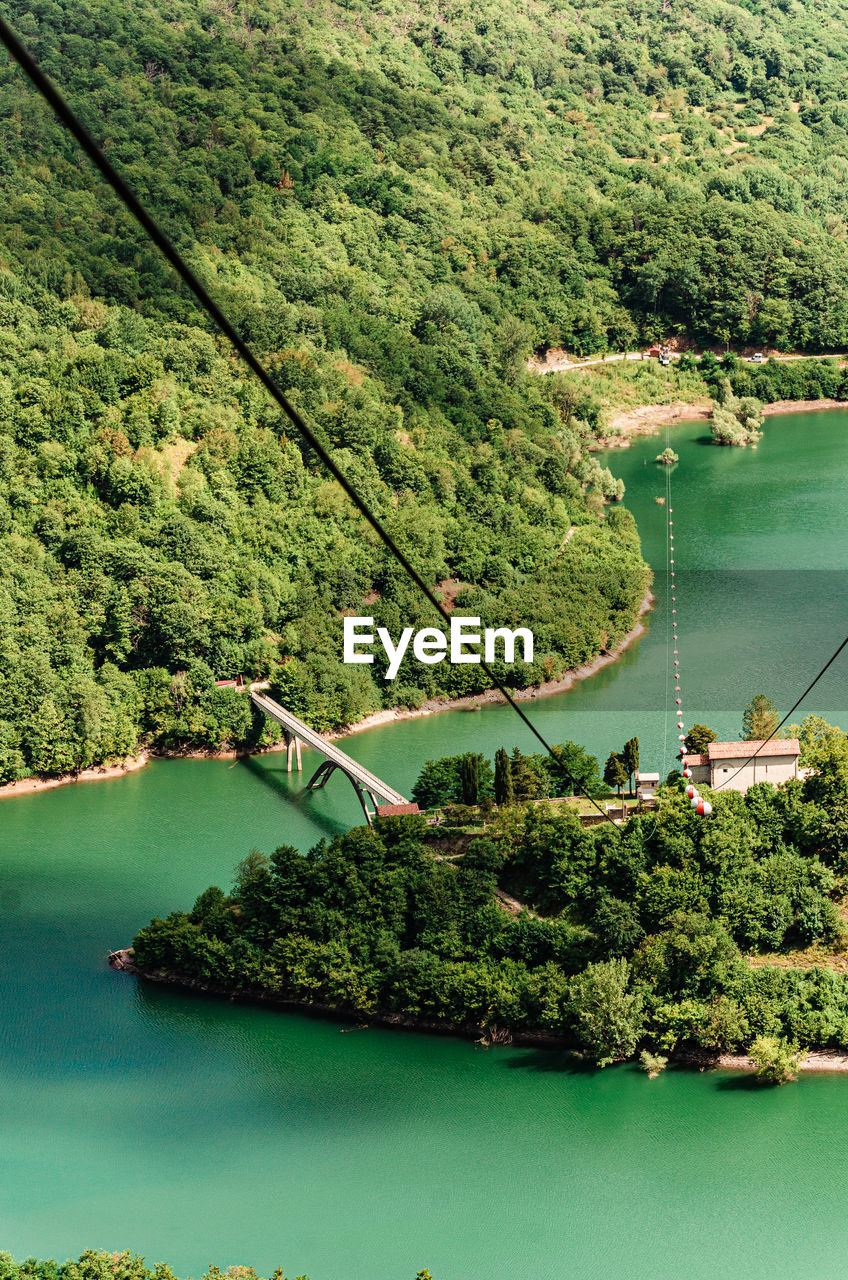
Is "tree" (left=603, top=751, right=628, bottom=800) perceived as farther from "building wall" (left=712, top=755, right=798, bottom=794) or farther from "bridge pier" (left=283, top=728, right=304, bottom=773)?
"bridge pier" (left=283, top=728, right=304, bottom=773)

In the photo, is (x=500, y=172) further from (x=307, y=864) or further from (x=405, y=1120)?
(x=405, y=1120)

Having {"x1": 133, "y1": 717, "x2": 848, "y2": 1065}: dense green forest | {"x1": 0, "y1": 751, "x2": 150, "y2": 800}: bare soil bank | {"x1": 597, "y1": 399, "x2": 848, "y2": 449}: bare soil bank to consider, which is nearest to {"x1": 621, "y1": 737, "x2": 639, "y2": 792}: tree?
{"x1": 133, "y1": 717, "x2": 848, "y2": 1065}: dense green forest

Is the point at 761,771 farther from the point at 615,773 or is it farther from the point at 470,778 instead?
the point at 470,778

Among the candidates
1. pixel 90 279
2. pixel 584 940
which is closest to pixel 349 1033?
pixel 584 940

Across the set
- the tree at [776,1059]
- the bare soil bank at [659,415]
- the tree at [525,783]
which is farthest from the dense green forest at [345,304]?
the tree at [776,1059]

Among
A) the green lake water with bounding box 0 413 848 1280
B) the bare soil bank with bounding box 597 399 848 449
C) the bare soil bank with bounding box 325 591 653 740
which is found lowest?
the green lake water with bounding box 0 413 848 1280

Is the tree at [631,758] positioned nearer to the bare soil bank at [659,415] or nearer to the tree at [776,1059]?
the tree at [776,1059]
